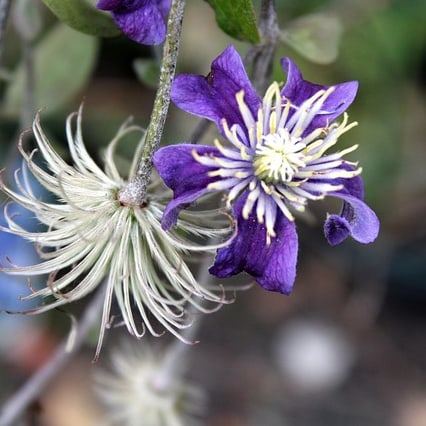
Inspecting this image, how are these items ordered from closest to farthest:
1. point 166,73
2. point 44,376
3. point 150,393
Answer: point 166,73 < point 44,376 < point 150,393

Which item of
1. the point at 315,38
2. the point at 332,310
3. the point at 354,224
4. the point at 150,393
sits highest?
the point at 315,38

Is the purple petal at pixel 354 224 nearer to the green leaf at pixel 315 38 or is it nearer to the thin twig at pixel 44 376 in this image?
the green leaf at pixel 315 38

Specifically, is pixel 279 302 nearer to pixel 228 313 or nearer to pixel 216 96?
pixel 228 313

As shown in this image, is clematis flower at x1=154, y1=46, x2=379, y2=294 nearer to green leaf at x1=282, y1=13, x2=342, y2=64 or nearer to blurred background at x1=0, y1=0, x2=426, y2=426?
green leaf at x1=282, y1=13, x2=342, y2=64

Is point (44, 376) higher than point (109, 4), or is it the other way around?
point (109, 4)

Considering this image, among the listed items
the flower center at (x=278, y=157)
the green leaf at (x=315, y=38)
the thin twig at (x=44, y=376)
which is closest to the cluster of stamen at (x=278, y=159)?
the flower center at (x=278, y=157)

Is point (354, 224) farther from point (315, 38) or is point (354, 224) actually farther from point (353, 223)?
point (315, 38)

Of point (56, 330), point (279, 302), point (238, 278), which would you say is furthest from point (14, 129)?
point (279, 302)

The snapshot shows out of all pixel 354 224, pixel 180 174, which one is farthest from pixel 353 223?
pixel 180 174
